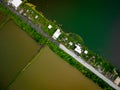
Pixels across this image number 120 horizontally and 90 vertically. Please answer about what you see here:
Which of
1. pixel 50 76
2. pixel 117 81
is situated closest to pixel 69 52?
pixel 50 76

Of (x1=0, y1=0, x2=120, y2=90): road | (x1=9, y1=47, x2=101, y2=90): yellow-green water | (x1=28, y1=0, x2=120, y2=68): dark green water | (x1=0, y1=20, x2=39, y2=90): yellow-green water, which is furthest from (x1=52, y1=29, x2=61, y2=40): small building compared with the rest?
(x1=0, y1=20, x2=39, y2=90): yellow-green water

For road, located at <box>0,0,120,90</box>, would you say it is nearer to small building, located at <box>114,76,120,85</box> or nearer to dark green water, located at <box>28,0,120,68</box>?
small building, located at <box>114,76,120,85</box>

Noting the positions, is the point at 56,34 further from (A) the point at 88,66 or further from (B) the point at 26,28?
(A) the point at 88,66

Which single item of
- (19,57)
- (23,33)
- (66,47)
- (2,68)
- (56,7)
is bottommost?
(2,68)

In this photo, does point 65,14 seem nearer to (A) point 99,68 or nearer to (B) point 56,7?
(B) point 56,7

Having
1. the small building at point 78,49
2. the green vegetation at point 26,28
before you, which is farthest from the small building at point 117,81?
the green vegetation at point 26,28

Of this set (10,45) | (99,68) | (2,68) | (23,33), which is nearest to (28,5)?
(23,33)
